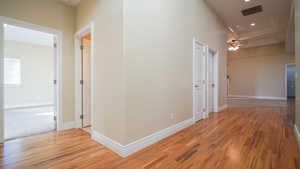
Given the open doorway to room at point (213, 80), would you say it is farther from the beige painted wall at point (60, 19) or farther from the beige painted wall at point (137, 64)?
the beige painted wall at point (60, 19)

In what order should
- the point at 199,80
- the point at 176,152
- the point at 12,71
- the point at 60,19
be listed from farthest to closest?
the point at 12,71, the point at 199,80, the point at 60,19, the point at 176,152

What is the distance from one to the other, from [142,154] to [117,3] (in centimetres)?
229

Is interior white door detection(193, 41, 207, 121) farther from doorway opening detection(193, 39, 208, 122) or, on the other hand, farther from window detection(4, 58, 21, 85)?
window detection(4, 58, 21, 85)

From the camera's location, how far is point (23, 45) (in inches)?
251

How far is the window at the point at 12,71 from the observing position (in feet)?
19.6

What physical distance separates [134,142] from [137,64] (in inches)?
47.5

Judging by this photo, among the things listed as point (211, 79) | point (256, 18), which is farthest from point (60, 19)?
point (256, 18)

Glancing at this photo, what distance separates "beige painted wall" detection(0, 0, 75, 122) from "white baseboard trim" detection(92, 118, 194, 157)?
129 centimetres

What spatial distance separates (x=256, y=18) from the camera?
199 inches

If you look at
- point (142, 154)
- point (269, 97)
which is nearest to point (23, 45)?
point (142, 154)

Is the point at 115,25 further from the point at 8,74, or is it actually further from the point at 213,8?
the point at 8,74

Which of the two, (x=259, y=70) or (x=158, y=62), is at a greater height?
(x=259, y=70)

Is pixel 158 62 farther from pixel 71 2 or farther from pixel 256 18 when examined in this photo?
pixel 256 18

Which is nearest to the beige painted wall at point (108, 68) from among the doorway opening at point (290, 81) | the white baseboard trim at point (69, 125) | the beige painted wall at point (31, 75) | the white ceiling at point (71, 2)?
the white ceiling at point (71, 2)
